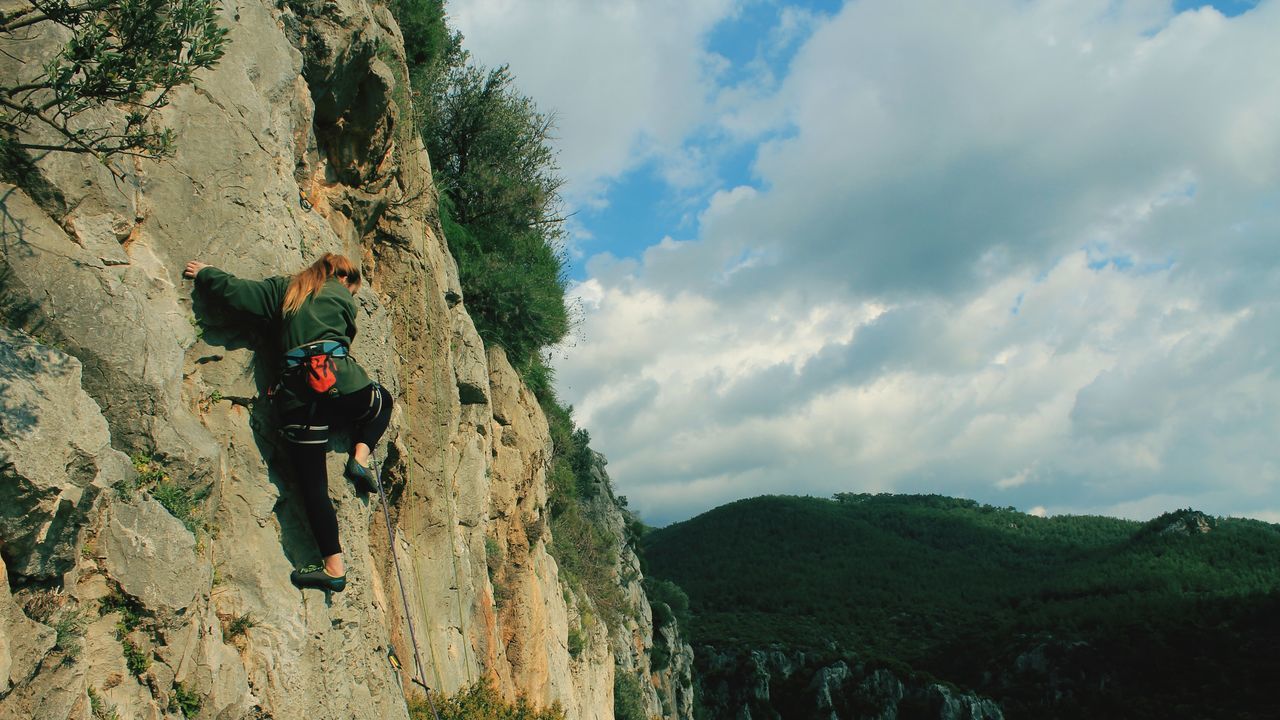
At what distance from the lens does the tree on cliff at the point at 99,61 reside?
4.67 meters

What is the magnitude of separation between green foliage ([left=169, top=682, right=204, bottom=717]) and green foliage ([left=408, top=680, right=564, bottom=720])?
157 inches

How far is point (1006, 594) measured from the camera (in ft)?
342

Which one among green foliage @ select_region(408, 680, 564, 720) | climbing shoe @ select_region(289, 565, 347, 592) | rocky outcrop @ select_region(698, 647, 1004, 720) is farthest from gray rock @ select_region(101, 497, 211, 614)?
rocky outcrop @ select_region(698, 647, 1004, 720)

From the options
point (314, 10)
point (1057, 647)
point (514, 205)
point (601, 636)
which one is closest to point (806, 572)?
point (1057, 647)

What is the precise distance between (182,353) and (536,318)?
1109 cm

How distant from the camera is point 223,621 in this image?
5387 millimetres

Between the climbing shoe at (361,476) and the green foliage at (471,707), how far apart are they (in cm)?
288

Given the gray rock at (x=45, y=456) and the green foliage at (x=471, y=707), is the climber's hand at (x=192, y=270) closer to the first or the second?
the gray rock at (x=45, y=456)

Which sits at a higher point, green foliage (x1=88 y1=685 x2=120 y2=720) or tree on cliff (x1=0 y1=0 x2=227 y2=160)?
tree on cliff (x1=0 y1=0 x2=227 y2=160)

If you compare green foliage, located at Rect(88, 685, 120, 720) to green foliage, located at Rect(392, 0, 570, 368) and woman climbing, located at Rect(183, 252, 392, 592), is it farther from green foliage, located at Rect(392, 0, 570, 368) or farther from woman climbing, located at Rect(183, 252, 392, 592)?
green foliage, located at Rect(392, 0, 570, 368)

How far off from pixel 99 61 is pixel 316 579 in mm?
3541

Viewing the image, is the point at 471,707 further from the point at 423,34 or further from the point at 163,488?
the point at 423,34

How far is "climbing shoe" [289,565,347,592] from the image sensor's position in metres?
5.94

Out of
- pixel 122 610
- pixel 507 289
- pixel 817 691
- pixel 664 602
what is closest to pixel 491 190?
pixel 507 289
